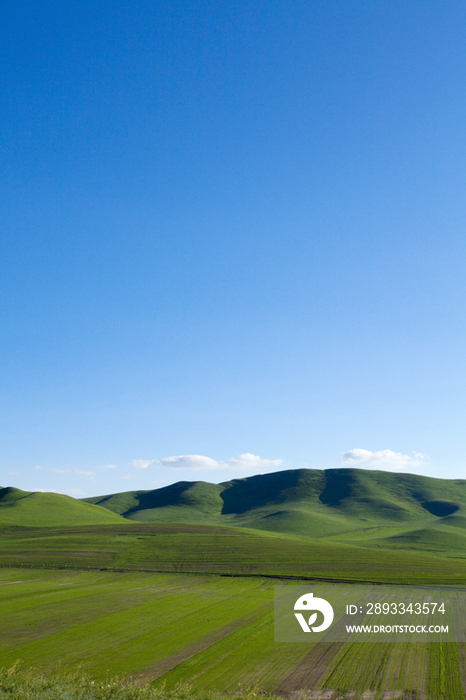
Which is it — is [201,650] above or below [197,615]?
above

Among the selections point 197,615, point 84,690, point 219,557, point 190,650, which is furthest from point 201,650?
point 219,557

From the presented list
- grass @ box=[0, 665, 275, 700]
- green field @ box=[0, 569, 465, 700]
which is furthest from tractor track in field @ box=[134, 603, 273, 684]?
grass @ box=[0, 665, 275, 700]

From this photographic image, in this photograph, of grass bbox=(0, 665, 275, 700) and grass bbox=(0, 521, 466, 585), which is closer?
grass bbox=(0, 665, 275, 700)

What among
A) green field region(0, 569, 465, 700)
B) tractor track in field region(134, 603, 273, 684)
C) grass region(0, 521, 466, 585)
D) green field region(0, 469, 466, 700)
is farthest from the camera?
grass region(0, 521, 466, 585)

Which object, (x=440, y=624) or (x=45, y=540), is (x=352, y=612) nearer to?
(x=440, y=624)

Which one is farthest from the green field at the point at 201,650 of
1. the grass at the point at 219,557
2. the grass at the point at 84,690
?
the grass at the point at 219,557

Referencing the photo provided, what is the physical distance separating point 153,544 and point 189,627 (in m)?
74.2

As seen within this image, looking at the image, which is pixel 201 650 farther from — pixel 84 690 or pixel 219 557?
pixel 219 557

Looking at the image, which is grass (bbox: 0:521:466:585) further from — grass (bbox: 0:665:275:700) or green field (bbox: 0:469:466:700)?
grass (bbox: 0:665:275:700)

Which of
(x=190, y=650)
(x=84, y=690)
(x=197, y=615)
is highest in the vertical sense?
(x=84, y=690)

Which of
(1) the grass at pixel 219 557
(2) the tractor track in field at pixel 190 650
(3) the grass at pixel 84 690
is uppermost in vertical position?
(3) the grass at pixel 84 690

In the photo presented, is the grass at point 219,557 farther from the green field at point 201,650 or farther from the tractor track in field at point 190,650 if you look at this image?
the tractor track in field at point 190,650

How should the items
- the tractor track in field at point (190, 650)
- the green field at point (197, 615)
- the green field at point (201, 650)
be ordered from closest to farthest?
the green field at point (201, 650), the green field at point (197, 615), the tractor track in field at point (190, 650)

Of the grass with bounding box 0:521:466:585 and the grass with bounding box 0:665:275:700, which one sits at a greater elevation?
the grass with bounding box 0:665:275:700
